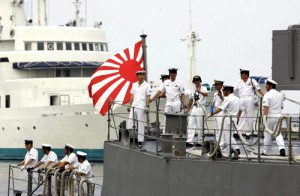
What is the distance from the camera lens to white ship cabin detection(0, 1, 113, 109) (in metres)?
62.0

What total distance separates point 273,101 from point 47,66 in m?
46.0

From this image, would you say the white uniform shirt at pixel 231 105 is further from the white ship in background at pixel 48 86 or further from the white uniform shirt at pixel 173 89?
the white ship in background at pixel 48 86

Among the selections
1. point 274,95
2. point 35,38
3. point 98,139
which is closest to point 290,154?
point 274,95

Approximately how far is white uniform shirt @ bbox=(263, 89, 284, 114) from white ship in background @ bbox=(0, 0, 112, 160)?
42580mm

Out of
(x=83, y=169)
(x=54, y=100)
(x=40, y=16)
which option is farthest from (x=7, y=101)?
(x=83, y=169)

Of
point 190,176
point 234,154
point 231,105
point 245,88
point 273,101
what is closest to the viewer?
point 234,154

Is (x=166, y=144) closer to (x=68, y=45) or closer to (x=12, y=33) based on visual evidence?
(x=68, y=45)

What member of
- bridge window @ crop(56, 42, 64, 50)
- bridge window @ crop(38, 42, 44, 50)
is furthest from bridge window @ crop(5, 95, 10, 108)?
bridge window @ crop(56, 42, 64, 50)

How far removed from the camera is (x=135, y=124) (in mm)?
20109

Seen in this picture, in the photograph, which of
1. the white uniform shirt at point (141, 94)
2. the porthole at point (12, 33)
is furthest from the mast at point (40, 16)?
the white uniform shirt at point (141, 94)

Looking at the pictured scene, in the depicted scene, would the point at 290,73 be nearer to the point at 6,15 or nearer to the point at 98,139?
the point at 98,139

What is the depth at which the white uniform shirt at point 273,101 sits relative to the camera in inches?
648

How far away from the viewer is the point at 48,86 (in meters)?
62.0

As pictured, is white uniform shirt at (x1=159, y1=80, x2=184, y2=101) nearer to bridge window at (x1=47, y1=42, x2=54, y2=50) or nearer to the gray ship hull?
the gray ship hull
